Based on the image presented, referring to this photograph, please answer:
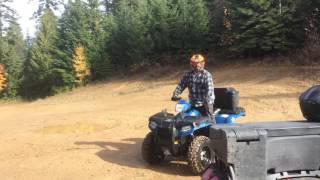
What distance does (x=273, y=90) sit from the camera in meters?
18.9

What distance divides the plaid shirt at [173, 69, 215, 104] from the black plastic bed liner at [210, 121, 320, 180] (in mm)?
5361

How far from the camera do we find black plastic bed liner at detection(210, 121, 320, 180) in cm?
312

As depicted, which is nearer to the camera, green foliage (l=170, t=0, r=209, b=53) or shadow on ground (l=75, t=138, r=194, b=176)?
shadow on ground (l=75, t=138, r=194, b=176)

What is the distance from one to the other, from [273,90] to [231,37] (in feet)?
37.5

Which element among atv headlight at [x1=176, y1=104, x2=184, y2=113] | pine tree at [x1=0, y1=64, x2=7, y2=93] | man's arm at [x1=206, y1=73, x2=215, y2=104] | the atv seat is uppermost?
man's arm at [x1=206, y1=73, x2=215, y2=104]

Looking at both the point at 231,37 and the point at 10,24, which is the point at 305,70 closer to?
the point at 231,37

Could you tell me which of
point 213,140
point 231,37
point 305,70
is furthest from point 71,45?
point 213,140

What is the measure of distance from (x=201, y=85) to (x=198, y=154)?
5.06 ft

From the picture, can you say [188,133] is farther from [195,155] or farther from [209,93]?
[209,93]

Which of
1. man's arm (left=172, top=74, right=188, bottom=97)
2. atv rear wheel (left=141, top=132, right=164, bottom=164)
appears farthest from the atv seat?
man's arm (left=172, top=74, right=188, bottom=97)

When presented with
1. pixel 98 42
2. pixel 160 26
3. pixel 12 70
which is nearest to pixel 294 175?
pixel 160 26

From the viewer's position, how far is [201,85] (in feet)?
29.4

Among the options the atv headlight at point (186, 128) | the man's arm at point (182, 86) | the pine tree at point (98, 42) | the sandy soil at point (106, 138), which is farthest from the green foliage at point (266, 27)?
the atv headlight at point (186, 128)

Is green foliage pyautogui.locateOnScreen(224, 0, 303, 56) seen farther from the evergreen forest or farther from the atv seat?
the atv seat
